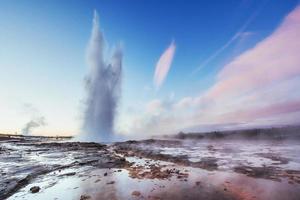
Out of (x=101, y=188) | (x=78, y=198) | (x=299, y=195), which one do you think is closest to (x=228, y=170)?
(x=299, y=195)

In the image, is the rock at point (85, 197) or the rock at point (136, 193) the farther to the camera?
the rock at point (136, 193)

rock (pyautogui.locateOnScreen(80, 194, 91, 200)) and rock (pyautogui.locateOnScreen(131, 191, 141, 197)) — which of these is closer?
rock (pyautogui.locateOnScreen(80, 194, 91, 200))

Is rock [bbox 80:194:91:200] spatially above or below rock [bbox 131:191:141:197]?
above

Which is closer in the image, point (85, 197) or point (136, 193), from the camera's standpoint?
point (85, 197)

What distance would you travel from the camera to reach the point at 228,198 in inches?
446

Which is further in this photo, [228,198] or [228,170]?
[228,170]

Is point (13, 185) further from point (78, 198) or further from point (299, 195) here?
point (299, 195)

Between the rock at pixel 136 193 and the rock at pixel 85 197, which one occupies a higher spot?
the rock at pixel 85 197

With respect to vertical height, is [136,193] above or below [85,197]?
below

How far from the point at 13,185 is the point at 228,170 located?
53.0 ft

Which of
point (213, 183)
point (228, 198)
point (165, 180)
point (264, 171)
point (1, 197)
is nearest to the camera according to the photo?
point (228, 198)

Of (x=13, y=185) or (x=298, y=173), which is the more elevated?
(x=13, y=185)

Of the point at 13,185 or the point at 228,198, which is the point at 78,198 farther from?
the point at 228,198

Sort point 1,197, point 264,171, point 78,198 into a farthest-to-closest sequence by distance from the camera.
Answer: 1. point 264,171
2. point 1,197
3. point 78,198
